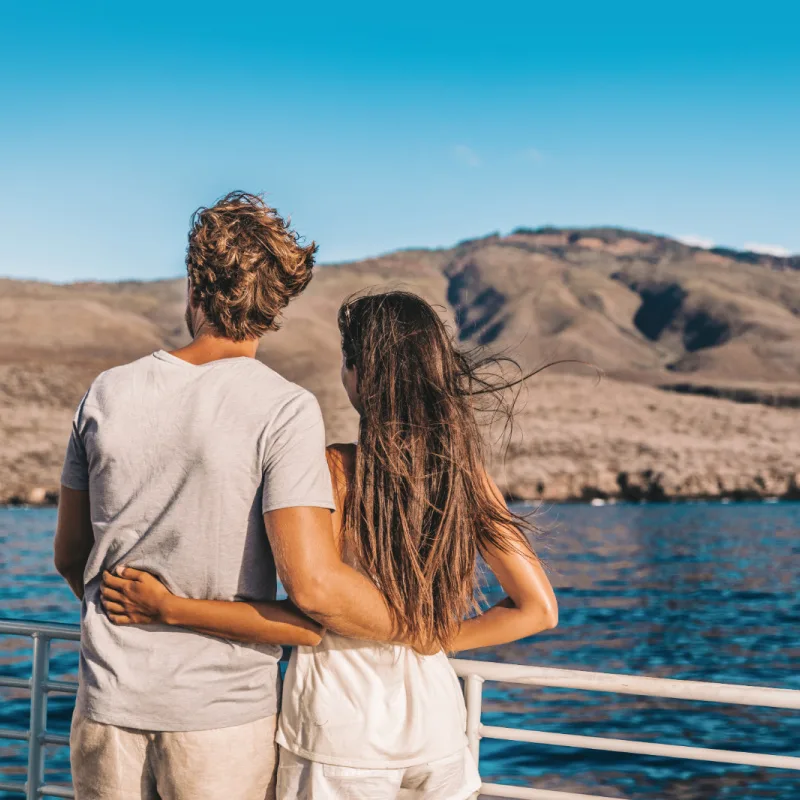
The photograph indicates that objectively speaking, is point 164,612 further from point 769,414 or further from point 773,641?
point 769,414

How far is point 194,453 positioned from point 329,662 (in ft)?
1.70

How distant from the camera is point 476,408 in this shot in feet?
7.30

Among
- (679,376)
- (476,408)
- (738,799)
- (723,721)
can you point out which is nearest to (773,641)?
(723,721)

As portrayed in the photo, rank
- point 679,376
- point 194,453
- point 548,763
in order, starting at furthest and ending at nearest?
point 679,376 → point 548,763 → point 194,453

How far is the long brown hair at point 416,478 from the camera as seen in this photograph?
203cm

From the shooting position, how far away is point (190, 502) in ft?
6.28

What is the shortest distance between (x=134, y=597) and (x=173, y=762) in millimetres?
321

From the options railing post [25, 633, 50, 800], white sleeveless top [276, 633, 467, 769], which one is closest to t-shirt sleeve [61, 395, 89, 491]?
white sleeveless top [276, 633, 467, 769]

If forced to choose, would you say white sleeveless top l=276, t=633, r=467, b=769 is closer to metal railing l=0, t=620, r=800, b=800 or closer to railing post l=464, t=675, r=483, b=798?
metal railing l=0, t=620, r=800, b=800

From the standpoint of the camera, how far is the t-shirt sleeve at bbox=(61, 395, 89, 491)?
2074 millimetres

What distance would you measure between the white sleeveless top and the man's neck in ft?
1.97

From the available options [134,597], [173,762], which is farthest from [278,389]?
[173,762]

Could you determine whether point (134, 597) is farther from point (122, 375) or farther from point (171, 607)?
point (122, 375)

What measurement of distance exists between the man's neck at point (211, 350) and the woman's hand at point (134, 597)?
424 millimetres
